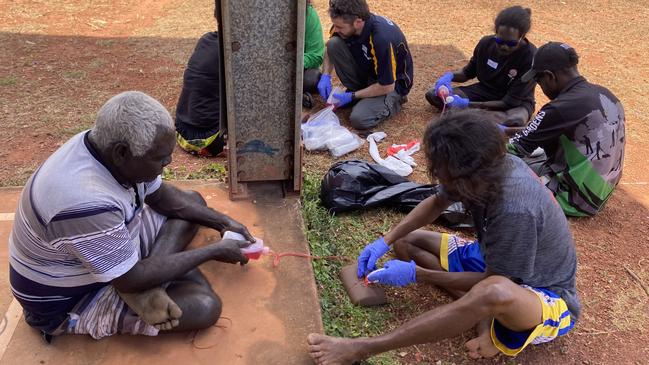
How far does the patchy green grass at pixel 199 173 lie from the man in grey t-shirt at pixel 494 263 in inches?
72.7

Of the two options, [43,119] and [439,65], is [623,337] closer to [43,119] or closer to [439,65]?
[439,65]

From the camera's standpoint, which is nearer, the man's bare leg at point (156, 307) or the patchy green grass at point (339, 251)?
the man's bare leg at point (156, 307)

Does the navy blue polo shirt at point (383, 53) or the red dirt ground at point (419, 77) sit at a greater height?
the navy blue polo shirt at point (383, 53)

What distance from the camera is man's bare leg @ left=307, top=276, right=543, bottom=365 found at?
2291mm

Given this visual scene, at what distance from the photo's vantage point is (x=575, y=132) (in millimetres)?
3723

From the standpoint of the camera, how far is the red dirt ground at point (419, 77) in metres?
3.10

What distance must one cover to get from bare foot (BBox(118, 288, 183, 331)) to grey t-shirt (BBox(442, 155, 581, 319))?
1496 mm

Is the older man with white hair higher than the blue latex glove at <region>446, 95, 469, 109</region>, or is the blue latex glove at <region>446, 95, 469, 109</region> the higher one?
the older man with white hair

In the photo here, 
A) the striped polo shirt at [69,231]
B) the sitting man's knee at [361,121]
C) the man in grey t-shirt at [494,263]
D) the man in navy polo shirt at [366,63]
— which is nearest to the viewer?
the striped polo shirt at [69,231]

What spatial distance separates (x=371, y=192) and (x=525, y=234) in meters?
1.65

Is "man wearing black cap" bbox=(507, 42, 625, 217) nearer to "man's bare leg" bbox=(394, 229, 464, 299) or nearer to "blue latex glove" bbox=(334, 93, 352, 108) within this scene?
"man's bare leg" bbox=(394, 229, 464, 299)

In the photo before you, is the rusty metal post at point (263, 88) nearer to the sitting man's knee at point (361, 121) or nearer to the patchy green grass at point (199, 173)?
the patchy green grass at point (199, 173)

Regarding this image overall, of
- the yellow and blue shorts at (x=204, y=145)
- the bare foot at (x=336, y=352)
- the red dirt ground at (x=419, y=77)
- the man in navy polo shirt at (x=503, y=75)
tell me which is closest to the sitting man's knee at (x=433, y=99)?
the man in navy polo shirt at (x=503, y=75)

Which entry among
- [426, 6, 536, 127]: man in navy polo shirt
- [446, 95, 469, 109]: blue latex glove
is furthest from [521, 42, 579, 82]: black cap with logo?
[446, 95, 469, 109]: blue latex glove
